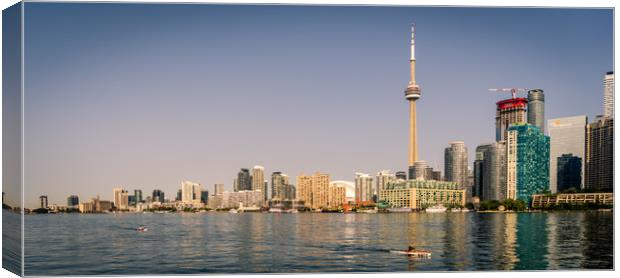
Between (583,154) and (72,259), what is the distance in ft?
98.1

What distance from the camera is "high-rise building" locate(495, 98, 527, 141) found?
43650 mm

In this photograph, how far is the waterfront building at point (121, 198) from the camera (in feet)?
98.1

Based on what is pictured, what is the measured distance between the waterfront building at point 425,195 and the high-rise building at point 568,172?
35.6 ft

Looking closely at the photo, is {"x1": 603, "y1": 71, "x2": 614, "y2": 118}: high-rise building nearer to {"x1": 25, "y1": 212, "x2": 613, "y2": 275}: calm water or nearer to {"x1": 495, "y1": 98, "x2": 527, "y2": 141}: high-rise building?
{"x1": 25, "y1": 212, "x2": 613, "y2": 275}: calm water

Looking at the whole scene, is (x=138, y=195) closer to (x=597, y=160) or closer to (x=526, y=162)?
(x=597, y=160)

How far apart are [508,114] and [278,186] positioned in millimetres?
14721

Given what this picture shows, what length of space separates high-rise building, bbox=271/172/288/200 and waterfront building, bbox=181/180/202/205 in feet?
13.1

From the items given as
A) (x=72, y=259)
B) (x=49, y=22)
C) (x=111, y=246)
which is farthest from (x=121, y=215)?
(x=49, y=22)

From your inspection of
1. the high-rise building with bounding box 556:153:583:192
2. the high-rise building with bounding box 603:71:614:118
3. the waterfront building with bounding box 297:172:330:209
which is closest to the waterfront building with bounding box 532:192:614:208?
the high-rise building with bounding box 556:153:583:192

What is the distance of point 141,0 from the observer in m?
15.1

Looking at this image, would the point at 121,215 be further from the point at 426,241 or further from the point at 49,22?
the point at 49,22

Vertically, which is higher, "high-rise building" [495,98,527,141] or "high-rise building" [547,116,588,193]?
"high-rise building" [495,98,527,141]

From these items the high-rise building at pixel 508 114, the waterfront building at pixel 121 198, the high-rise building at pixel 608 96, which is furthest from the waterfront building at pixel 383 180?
the high-rise building at pixel 608 96

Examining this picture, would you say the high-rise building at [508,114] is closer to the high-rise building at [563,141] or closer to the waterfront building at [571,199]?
the high-rise building at [563,141]
